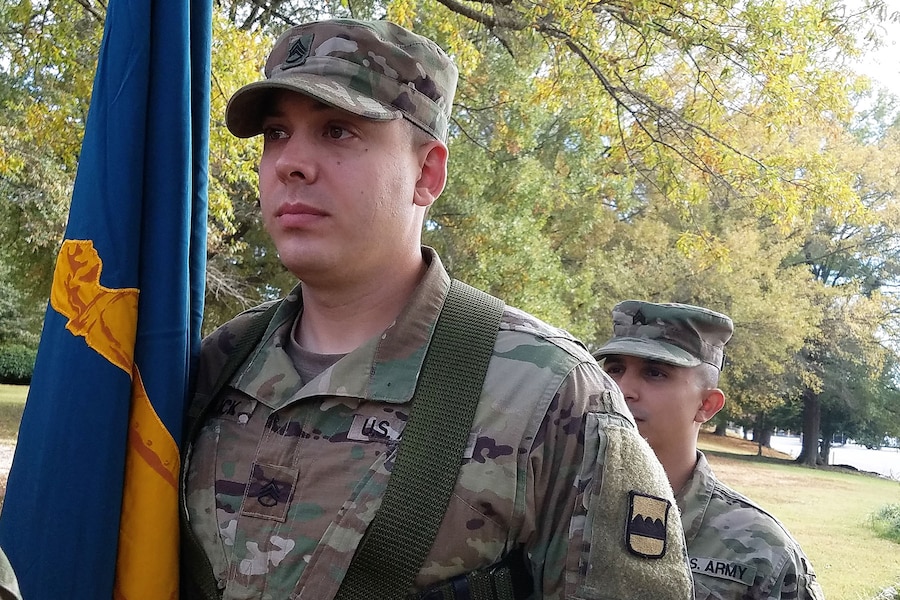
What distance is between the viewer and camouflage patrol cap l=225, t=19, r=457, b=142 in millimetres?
1621

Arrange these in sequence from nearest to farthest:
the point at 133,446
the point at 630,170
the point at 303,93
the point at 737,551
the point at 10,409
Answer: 1. the point at 303,93
2. the point at 133,446
3. the point at 737,551
4. the point at 630,170
5. the point at 10,409

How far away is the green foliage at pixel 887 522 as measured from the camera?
1184cm

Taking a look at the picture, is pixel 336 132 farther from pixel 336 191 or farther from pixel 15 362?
pixel 15 362

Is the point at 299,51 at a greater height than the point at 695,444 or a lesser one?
greater

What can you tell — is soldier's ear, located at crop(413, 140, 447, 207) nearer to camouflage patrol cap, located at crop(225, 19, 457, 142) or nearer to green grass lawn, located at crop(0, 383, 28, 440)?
camouflage patrol cap, located at crop(225, 19, 457, 142)

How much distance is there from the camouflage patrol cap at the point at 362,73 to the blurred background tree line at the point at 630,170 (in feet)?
11.4

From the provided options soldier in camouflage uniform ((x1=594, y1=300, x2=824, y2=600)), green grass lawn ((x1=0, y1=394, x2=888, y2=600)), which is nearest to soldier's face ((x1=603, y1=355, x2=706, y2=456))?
soldier in camouflage uniform ((x1=594, y1=300, x2=824, y2=600))

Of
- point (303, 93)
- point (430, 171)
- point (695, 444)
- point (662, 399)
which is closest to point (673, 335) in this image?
point (662, 399)

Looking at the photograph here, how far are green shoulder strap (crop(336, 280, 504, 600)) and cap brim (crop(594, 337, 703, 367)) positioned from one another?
1.24 meters

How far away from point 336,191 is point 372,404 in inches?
17.0

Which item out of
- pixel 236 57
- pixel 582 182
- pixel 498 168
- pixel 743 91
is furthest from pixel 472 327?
pixel 582 182

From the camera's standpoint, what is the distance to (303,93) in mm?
1570

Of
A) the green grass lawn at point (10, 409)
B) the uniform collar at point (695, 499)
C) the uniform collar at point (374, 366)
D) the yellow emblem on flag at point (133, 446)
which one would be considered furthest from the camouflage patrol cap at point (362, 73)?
the green grass lawn at point (10, 409)

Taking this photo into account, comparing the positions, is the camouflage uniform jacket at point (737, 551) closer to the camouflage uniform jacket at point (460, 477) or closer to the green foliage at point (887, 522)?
→ the camouflage uniform jacket at point (460, 477)
